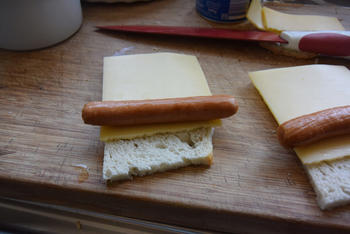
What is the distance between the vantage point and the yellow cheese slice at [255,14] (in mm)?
2137

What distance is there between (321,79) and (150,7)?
1.64 meters

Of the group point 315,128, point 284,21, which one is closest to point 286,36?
point 284,21

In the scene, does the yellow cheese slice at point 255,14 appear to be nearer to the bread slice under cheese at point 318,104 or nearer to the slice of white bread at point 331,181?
the bread slice under cheese at point 318,104

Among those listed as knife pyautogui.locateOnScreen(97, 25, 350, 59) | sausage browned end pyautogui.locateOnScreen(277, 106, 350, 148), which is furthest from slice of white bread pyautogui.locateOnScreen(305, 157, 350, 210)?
knife pyautogui.locateOnScreen(97, 25, 350, 59)

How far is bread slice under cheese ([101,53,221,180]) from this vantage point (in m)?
1.26

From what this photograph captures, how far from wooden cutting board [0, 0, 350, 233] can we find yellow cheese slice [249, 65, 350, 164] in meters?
0.09

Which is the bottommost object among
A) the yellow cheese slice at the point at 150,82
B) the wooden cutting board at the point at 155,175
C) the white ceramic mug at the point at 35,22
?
the wooden cutting board at the point at 155,175

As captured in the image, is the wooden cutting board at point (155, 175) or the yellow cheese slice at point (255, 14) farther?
the yellow cheese slice at point (255, 14)

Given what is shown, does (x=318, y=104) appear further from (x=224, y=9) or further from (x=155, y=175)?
(x=224, y=9)

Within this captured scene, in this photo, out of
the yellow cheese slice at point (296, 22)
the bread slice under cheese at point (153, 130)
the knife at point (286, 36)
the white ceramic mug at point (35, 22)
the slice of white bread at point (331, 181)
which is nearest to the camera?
the slice of white bread at point (331, 181)

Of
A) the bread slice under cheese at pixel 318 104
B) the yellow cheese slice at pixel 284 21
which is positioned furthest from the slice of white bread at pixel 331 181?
the yellow cheese slice at pixel 284 21

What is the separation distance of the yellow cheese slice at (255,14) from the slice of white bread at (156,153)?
1.19 meters

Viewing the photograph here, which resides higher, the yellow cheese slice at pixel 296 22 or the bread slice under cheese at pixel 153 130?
the yellow cheese slice at pixel 296 22

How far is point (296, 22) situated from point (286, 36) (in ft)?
1.08
